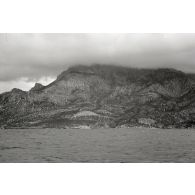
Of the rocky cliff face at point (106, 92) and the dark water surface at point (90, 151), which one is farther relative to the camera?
the rocky cliff face at point (106, 92)

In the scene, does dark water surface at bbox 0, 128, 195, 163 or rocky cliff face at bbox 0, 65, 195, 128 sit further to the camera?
rocky cliff face at bbox 0, 65, 195, 128

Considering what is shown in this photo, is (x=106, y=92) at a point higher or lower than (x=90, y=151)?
higher

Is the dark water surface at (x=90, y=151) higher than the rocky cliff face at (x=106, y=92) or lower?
lower

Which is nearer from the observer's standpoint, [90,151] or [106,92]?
[90,151]

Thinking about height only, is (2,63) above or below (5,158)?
above

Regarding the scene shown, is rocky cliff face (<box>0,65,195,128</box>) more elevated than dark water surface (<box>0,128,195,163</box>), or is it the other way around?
rocky cliff face (<box>0,65,195,128</box>)
